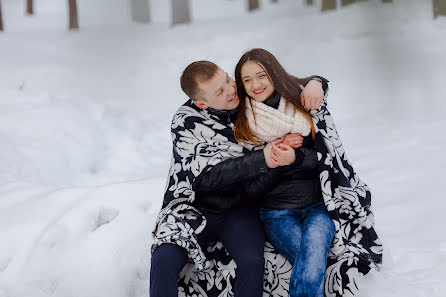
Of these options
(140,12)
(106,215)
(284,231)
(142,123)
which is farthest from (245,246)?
(140,12)

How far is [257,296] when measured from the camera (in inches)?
87.0

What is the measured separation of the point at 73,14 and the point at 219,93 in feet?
30.5

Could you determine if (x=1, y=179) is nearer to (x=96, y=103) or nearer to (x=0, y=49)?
(x=96, y=103)

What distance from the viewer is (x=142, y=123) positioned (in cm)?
675

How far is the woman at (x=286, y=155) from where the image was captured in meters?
2.31

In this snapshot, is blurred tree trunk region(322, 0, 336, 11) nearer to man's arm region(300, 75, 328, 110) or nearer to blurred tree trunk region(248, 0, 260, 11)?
blurred tree trunk region(248, 0, 260, 11)

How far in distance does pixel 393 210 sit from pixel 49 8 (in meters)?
11.9

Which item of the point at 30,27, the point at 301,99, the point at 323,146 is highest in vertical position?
the point at 30,27

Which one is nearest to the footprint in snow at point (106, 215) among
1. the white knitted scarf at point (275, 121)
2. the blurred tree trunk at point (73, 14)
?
the white knitted scarf at point (275, 121)

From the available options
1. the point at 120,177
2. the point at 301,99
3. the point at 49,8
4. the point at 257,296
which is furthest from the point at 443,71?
the point at 49,8

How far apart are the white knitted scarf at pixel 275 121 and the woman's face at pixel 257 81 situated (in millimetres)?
45

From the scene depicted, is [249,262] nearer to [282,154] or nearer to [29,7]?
[282,154]

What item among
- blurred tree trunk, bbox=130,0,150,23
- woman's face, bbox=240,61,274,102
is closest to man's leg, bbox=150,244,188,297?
woman's face, bbox=240,61,274,102

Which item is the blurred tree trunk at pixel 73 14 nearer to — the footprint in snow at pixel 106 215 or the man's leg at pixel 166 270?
the footprint in snow at pixel 106 215
